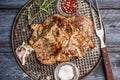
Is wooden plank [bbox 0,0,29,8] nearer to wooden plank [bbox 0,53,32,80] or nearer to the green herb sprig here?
the green herb sprig

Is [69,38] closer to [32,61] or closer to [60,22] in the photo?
[60,22]

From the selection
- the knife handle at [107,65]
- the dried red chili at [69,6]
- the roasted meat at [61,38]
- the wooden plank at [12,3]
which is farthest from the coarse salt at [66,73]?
the wooden plank at [12,3]

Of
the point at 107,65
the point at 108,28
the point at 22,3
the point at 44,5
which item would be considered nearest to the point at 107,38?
the point at 108,28

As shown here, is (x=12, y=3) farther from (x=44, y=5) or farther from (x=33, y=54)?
(x=33, y=54)

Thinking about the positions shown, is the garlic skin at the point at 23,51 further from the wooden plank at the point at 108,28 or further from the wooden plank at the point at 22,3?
the wooden plank at the point at 22,3

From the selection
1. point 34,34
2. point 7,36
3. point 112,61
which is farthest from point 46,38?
point 112,61

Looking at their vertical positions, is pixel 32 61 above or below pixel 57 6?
below

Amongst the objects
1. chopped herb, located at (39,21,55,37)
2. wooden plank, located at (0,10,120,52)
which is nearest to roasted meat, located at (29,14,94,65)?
chopped herb, located at (39,21,55,37)
